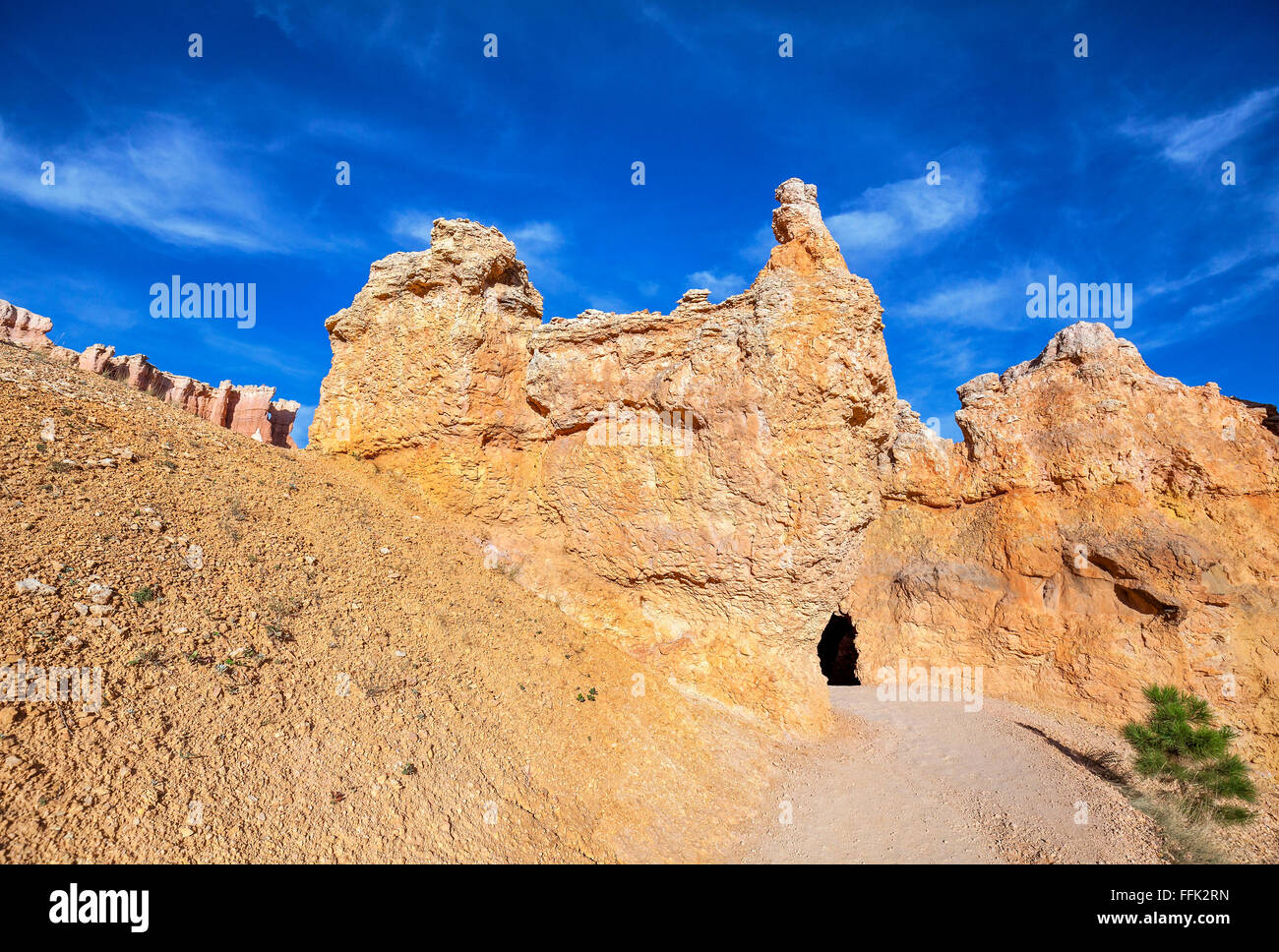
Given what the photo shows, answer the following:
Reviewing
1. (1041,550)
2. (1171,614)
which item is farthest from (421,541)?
(1171,614)

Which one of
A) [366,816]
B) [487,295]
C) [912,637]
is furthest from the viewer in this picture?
[912,637]

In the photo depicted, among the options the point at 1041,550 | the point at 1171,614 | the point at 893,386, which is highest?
the point at 893,386

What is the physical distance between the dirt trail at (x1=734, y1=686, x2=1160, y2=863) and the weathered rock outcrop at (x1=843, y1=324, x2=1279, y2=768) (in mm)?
2704

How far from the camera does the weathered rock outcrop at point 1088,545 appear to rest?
1301cm

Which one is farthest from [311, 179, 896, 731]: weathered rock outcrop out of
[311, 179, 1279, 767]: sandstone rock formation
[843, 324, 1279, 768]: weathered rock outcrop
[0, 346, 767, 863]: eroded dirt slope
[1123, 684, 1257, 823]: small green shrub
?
[843, 324, 1279, 768]: weathered rock outcrop

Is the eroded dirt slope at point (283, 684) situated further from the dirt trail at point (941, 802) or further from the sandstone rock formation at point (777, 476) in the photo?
the sandstone rock formation at point (777, 476)

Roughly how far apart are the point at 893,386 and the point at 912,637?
7986 millimetres

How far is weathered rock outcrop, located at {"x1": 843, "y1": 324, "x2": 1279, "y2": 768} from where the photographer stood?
13.0 m

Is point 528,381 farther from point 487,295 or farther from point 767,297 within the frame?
point 767,297

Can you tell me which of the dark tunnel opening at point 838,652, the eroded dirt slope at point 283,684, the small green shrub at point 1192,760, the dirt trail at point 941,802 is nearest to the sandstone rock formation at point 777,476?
the dirt trail at point 941,802

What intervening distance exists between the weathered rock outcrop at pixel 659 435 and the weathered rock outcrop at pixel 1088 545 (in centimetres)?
616

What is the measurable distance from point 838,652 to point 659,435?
14.8 meters

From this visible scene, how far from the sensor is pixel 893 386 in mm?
11180

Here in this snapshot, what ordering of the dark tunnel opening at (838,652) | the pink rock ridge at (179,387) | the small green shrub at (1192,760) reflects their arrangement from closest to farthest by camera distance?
the small green shrub at (1192,760) < the pink rock ridge at (179,387) < the dark tunnel opening at (838,652)
